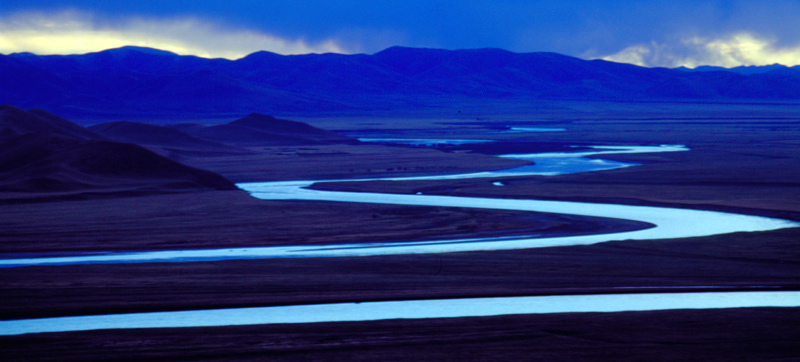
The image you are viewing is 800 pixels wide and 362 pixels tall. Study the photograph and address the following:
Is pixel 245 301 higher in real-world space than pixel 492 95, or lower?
lower

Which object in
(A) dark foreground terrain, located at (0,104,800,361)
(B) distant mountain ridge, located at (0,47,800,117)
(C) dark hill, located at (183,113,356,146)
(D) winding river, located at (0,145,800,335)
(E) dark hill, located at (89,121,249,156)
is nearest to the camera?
(A) dark foreground terrain, located at (0,104,800,361)

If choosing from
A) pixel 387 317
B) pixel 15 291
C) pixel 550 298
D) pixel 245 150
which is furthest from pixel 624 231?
pixel 245 150

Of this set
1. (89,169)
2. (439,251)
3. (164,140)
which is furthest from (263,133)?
(439,251)

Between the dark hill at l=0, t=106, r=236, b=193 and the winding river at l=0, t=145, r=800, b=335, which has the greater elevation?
the dark hill at l=0, t=106, r=236, b=193

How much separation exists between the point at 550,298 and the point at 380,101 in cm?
14481

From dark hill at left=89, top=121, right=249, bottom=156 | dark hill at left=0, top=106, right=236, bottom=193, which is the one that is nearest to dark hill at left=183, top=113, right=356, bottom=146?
dark hill at left=89, top=121, right=249, bottom=156

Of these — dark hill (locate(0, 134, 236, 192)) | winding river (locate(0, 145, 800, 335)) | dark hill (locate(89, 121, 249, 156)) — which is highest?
dark hill (locate(89, 121, 249, 156))

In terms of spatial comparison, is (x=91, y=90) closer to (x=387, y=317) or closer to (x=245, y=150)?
(x=245, y=150)

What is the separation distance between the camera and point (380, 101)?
510 ft

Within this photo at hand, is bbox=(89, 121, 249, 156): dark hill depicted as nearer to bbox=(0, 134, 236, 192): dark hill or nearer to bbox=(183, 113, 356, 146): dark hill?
bbox=(183, 113, 356, 146): dark hill

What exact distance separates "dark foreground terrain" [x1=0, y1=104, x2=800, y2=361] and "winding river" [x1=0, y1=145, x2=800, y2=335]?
37 cm

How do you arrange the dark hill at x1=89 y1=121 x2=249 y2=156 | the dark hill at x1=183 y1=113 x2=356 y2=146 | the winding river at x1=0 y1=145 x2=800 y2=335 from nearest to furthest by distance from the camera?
the winding river at x1=0 y1=145 x2=800 y2=335
the dark hill at x1=89 y1=121 x2=249 y2=156
the dark hill at x1=183 y1=113 x2=356 y2=146

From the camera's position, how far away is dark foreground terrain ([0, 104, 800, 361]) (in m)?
9.00

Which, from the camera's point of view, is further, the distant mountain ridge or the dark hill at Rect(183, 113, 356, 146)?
the distant mountain ridge
